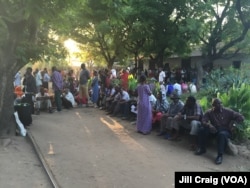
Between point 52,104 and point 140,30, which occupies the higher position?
point 140,30

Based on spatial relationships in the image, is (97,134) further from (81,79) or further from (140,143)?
(81,79)

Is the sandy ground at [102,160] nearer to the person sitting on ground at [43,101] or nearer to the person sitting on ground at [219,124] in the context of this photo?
the person sitting on ground at [219,124]

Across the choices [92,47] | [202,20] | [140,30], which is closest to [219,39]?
[202,20]

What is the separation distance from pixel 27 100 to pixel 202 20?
44.6 ft

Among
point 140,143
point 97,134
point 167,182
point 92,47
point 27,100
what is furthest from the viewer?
point 92,47

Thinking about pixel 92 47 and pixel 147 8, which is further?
pixel 92 47

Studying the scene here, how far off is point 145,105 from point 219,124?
3.27 meters

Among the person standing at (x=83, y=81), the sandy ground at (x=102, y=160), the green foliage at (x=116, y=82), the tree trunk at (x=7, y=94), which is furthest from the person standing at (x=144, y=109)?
the person standing at (x=83, y=81)

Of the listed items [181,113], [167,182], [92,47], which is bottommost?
[167,182]

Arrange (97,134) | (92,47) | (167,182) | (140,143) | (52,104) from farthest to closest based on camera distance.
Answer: (92,47), (52,104), (97,134), (140,143), (167,182)

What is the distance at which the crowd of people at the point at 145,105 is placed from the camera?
9.45 metres

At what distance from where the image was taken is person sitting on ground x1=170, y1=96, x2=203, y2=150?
390 inches

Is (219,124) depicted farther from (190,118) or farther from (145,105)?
(145,105)

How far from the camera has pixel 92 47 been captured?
1308 inches
